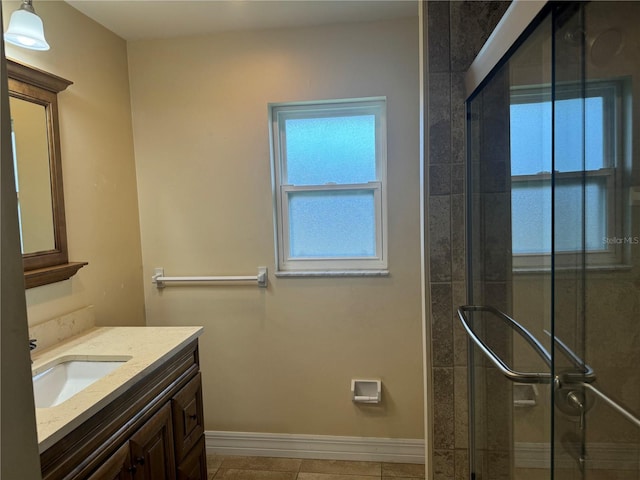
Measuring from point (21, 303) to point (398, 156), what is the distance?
6.17ft

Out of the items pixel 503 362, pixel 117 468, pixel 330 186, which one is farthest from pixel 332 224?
pixel 117 468

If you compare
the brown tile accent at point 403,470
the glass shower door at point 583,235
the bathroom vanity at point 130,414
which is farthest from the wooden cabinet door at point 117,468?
the brown tile accent at point 403,470

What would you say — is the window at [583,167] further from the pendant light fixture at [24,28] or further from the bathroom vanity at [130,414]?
the pendant light fixture at [24,28]

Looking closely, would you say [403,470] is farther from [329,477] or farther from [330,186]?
[330,186]

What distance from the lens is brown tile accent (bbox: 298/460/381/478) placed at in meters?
2.20

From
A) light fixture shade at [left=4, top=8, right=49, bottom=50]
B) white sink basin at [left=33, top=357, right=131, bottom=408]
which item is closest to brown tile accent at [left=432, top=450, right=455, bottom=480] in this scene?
white sink basin at [left=33, top=357, right=131, bottom=408]

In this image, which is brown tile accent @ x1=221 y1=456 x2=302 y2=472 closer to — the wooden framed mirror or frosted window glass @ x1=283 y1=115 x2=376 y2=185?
the wooden framed mirror

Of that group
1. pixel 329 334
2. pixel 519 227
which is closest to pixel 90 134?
pixel 329 334

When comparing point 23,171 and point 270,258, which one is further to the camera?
point 270,258

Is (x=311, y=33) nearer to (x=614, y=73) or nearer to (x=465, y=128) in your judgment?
A: (x=465, y=128)

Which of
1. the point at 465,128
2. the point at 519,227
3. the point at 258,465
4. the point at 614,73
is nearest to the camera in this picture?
the point at 614,73

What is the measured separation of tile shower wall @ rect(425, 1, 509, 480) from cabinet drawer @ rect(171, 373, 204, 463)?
98 cm

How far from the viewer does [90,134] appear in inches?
77.2

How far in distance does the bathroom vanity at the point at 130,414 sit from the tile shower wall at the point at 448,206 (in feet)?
3.24
